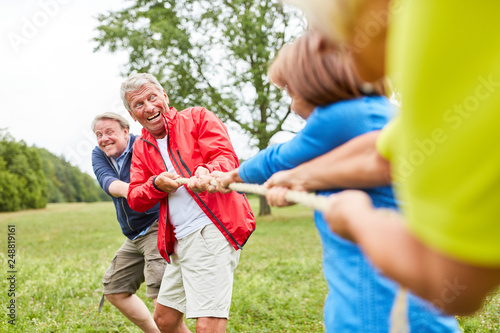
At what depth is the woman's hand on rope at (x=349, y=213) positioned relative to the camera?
1061mm

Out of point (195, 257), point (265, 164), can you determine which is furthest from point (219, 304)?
point (265, 164)

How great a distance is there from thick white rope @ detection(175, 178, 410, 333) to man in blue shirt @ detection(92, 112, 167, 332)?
6.31ft

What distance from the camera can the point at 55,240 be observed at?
14992 mm

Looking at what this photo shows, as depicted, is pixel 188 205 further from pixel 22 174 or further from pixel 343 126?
pixel 22 174

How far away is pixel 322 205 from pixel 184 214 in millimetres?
2329

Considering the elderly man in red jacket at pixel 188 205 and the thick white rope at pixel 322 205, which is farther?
the elderly man in red jacket at pixel 188 205

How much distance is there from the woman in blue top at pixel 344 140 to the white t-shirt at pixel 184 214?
1.84m

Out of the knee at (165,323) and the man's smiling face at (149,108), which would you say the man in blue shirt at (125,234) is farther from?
the man's smiling face at (149,108)

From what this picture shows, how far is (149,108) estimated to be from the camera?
3703 millimetres

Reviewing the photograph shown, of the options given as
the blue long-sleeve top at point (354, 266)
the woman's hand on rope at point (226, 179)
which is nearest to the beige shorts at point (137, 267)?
the woman's hand on rope at point (226, 179)

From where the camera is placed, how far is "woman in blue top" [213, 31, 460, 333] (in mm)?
1474

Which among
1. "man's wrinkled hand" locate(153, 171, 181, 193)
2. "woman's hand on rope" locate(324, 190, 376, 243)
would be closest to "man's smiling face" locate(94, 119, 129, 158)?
"man's wrinkled hand" locate(153, 171, 181, 193)

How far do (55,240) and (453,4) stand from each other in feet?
52.1

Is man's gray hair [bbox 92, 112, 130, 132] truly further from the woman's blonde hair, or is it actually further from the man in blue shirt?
the woman's blonde hair
